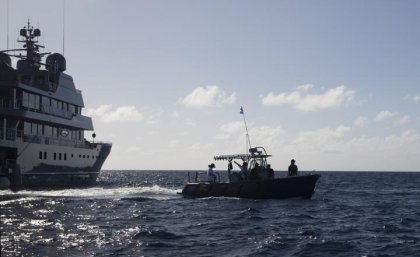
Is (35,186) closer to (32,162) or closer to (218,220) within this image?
(32,162)

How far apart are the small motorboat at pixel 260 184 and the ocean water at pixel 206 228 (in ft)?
2.23

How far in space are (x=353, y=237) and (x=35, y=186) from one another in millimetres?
31640

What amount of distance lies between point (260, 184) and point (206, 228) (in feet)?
38.7

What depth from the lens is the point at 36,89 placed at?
152 feet

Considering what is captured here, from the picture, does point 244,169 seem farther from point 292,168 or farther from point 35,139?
point 35,139

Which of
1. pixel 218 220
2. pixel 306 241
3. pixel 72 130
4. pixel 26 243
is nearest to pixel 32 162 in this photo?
pixel 72 130

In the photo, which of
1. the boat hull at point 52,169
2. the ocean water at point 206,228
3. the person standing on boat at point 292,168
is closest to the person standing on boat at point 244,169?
the ocean water at point 206,228

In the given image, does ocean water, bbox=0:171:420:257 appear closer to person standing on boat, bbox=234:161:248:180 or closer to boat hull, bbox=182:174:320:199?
boat hull, bbox=182:174:320:199

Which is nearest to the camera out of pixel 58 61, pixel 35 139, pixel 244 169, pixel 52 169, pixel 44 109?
pixel 244 169

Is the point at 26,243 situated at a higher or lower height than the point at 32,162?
lower

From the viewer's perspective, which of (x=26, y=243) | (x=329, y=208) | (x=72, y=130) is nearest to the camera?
(x=26, y=243)

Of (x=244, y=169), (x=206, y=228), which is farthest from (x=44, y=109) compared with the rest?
(x=206, y=228)

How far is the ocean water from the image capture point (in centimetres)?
1588

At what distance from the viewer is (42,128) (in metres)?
48.0
